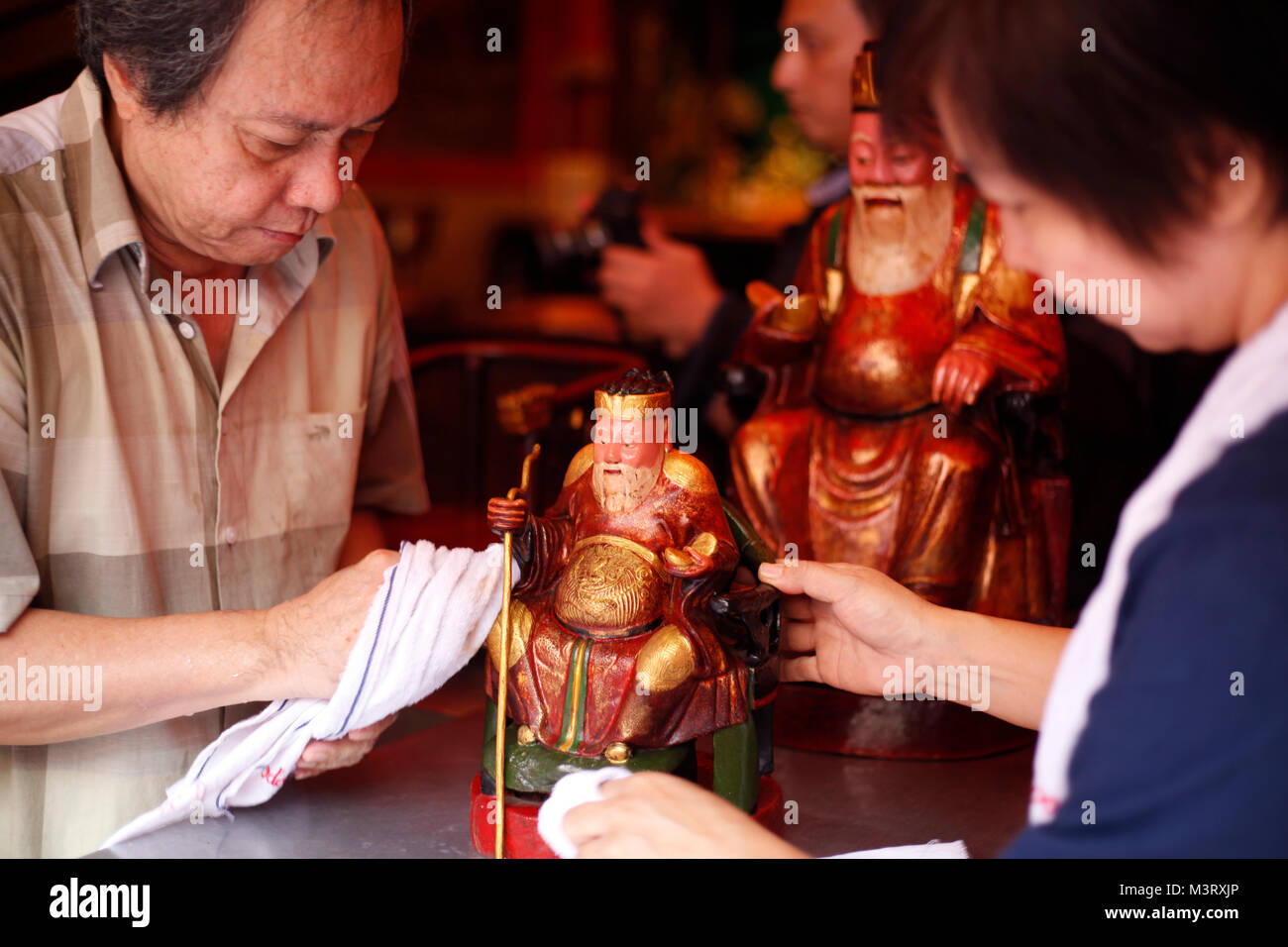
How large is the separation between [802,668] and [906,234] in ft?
2.15

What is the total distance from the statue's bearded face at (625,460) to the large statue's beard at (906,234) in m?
0.57

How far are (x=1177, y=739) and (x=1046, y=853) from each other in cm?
11

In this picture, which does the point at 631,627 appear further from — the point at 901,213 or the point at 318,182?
the point at 901,213

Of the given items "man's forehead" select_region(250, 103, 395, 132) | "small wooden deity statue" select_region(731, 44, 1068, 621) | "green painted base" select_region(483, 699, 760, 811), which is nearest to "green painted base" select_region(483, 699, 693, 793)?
Answer: "green painted base" select_region(483, 699, 760, 811)

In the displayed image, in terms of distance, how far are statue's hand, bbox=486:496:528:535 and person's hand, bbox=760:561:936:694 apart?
0.27 meters

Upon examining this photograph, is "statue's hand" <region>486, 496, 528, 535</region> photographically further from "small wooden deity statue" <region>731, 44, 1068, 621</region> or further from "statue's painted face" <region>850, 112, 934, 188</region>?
"statue's painted face" <region>850, 112, 934, 188</region>

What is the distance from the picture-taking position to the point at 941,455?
1.67 metres

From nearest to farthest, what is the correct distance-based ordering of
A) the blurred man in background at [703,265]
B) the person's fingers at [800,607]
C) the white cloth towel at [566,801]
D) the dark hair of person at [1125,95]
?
the dark hair of person at [1125,95]
the white cloth towel at [566,801]
the person's fingers at [800,607]
the blurred man in background at [703,265]

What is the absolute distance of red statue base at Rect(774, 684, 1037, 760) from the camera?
1641 millimetres

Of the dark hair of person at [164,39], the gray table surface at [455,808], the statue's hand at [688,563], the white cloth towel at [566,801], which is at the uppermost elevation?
the dark hair of person at [164,39]

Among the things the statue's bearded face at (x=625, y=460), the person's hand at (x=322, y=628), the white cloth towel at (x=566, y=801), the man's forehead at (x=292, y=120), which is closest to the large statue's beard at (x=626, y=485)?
the statue's bearded face at (x=625, y=460)

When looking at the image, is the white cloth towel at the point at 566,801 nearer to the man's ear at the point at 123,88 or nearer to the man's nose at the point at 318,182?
the man's nose at the point at 318,182

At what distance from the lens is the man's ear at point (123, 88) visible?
1328 mm

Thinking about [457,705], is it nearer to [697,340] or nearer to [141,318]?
[141,318]
